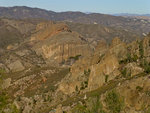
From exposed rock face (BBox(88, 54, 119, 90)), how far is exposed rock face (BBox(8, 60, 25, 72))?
5792 cm

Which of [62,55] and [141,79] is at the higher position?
[141,79]

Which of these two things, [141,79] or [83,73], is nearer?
[141,79]

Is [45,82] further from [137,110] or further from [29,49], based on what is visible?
[29,49]

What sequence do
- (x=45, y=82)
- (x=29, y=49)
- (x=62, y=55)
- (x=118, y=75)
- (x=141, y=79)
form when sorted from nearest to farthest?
1. (x=141, y=79)
2. (x=118, y=75)
3. (x=45, y=82)
4. (x=62, y=55)
5. (x=29, y=49)

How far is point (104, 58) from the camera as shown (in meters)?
51.3

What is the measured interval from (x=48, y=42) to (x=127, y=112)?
9376cm

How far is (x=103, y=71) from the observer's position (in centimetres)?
4900

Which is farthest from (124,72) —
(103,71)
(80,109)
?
(80,109)

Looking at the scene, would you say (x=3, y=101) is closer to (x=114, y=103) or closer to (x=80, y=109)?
(x=114, y=103)

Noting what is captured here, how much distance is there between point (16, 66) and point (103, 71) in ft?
208

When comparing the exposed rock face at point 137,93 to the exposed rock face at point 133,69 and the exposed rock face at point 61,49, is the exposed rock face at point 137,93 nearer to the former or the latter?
the exposed rock face at point 133,69

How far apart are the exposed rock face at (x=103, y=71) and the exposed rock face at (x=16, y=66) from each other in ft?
190

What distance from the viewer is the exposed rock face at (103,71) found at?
47.7 m

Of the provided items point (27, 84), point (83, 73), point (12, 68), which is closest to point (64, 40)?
point (12, 68)
